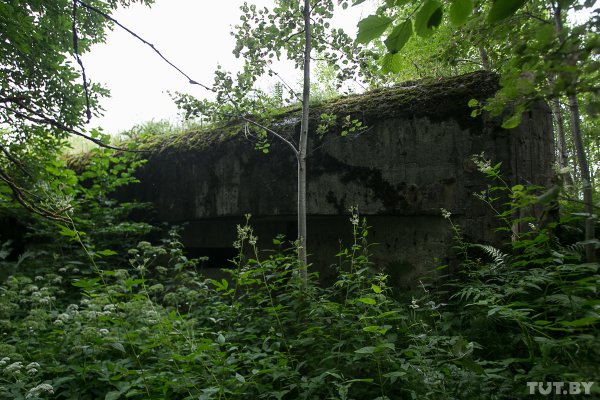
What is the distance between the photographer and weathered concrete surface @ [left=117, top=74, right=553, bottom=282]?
3434mm

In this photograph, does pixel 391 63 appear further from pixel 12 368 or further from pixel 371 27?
pixel 12 368

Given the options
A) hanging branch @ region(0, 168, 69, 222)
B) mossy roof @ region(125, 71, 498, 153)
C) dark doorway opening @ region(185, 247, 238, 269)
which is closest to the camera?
hanging branch @ region(0, 168, 69, 222)

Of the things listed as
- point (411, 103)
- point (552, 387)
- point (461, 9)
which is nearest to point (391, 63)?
point (461, 9)

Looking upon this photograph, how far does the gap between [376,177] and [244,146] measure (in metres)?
1.58

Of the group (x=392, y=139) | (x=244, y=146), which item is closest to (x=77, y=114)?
(x=244, y=146)

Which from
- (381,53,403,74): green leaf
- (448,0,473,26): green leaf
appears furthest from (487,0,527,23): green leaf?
(381,53,403,74): green leaf

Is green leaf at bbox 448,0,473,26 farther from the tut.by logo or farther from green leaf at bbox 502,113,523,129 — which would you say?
the tut.by logo

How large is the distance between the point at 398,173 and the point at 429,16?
2.61m

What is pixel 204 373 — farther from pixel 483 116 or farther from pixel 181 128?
pixel 181 128

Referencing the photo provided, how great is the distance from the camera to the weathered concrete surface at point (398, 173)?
3.43m

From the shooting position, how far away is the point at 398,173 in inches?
146

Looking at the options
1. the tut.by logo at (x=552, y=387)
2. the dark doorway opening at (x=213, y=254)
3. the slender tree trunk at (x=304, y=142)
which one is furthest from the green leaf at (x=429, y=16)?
the dark doorway opening at (x=213, y=254)

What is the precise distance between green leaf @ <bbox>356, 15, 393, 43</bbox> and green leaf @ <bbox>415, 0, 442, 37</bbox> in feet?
0.27

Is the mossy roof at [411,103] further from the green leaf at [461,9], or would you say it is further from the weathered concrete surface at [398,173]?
the green leaf at [461,9]
